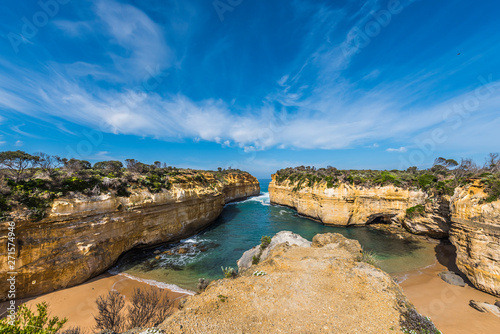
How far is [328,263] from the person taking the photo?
29.0ft

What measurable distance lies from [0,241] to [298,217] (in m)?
31.2

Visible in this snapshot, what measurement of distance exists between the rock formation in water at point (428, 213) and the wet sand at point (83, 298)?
1863cm

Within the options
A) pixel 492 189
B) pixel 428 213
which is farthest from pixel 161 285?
pixel 428 213

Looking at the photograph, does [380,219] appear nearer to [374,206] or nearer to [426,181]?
[374,206]

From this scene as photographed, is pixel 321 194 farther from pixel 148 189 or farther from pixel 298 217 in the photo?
pixel 148 189

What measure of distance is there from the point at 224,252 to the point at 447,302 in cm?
1579

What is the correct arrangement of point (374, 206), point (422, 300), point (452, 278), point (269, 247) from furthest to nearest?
point (374, 206)
point (269, 247)
point (452, 278)
point (422, 300)

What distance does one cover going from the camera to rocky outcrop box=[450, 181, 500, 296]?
403 inches

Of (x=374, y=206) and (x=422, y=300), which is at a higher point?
(x=374, y=206)

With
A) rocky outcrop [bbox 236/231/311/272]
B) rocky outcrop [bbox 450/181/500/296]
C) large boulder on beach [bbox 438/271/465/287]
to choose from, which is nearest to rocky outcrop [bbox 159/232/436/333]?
rocky outcrop [bbox 236/231/311/272]

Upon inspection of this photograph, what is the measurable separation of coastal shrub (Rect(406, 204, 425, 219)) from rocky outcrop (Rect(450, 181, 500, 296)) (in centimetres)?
787

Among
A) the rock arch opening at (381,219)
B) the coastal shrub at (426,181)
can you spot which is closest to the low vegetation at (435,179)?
the coastal shrub at (426,181)

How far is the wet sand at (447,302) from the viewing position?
8.45m

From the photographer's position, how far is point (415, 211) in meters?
20.0
